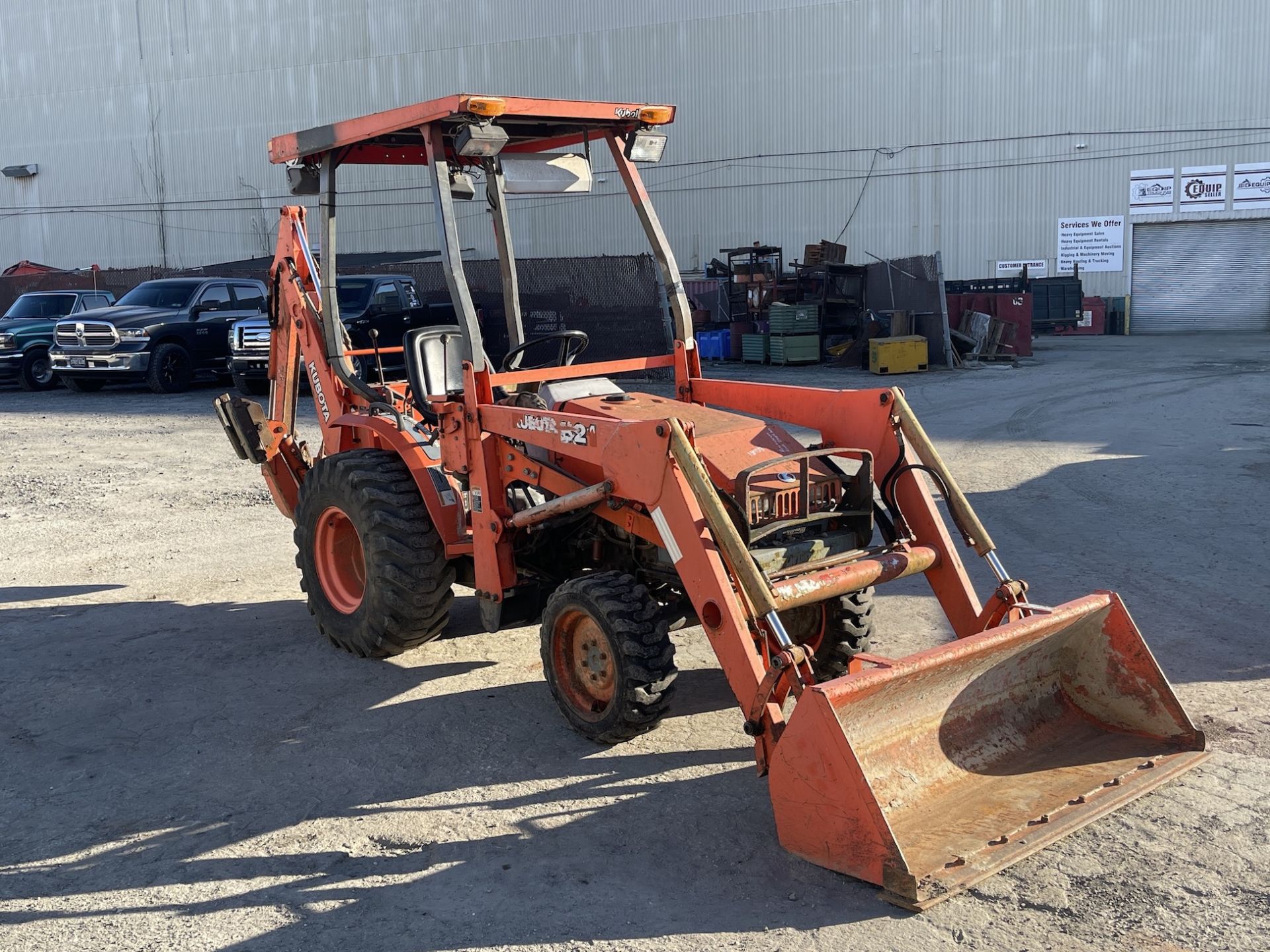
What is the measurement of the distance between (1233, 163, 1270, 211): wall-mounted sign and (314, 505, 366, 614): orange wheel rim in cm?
3119

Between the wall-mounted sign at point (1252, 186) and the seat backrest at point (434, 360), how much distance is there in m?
30.9

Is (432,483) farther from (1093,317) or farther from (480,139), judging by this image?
(1093,317)

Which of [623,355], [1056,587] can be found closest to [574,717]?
[1056,587]

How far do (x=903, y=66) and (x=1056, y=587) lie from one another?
28.5 meters

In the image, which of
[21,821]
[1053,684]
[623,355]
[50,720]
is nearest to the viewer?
[21,821]

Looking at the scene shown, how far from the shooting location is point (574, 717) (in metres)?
5.20

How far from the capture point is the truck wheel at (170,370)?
755 inches

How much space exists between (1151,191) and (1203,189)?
1.27 meters

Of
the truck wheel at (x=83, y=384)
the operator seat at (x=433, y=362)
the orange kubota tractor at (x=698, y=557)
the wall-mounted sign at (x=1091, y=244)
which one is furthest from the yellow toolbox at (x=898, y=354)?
the operator seat at (x=433, y=362)

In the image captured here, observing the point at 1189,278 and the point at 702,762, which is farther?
the point at 1189,278

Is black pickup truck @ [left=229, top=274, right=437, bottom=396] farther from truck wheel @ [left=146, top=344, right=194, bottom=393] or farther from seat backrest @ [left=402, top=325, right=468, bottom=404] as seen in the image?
seat backrest @ [left=402, top=325, right=468, bottom=404]

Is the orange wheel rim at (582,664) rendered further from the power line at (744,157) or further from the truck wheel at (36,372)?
the power line at (744,157)

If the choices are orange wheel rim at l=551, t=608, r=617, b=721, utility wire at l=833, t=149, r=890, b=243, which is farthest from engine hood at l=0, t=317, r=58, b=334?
utility wire at l=833, t=149, r=890, b=243

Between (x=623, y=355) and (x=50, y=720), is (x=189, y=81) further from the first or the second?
(x=50, y=720)
